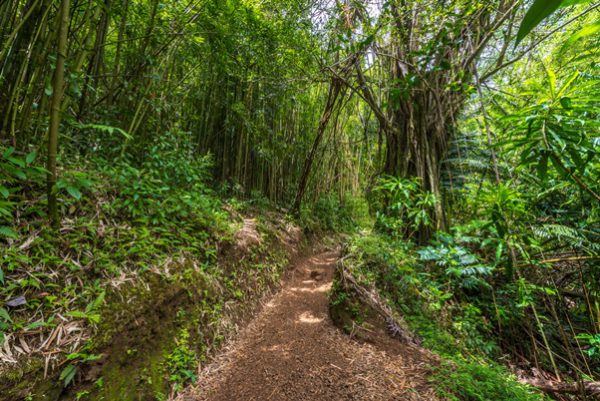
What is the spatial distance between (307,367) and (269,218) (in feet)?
8.29

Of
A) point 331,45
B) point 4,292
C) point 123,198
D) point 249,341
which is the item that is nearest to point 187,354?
point 249,341

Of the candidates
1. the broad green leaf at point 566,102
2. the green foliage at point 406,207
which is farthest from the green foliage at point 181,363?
the broad green leaf at point 566,102

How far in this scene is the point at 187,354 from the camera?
1.74m

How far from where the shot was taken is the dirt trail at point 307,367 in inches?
60.3

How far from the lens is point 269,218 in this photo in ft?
13.3

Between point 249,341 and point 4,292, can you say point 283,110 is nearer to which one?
point 249,341

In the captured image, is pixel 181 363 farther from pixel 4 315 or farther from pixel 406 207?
pixel 406 207

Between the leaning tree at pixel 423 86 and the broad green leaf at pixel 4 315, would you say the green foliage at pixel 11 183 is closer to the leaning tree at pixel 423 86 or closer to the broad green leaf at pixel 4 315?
the broad green leaf at pixel 4 315

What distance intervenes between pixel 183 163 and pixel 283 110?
7.18 ft

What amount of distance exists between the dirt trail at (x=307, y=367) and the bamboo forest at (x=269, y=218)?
15 mm

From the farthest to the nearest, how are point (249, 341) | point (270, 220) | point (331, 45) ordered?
point (270, 220) → point (331, 45) → point (249, 341)

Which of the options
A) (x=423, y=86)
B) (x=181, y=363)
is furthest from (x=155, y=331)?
(x=423, y=86)

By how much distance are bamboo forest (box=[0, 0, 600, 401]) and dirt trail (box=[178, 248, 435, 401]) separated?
1cm

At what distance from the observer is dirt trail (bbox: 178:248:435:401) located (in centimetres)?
153
